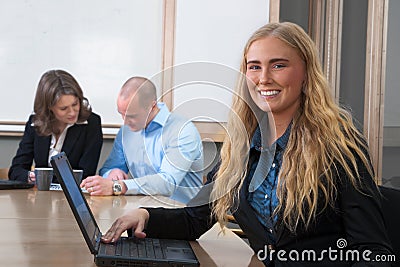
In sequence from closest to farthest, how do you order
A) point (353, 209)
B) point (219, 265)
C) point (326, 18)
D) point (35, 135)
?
point (219, 265)
point (353, 209)
point (35, 135)
point (326, 18)

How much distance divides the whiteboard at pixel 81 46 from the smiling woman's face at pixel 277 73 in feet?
9.05

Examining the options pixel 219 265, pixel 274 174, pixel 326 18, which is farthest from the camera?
pixel 326 18

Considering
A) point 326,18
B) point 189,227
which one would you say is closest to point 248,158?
point 189,227

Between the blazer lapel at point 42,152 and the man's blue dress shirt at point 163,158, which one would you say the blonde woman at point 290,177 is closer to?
the man's blue dress shirt at point 163,158

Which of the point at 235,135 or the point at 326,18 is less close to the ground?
the point at 326,18

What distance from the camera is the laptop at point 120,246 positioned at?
145 cm

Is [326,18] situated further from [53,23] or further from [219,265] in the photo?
[219,265]

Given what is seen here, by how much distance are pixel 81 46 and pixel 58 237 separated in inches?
112

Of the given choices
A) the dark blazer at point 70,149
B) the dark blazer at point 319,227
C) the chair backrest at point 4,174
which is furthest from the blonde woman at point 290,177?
the chair backrest at point 4,174

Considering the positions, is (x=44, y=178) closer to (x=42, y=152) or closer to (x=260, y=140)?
(x=42, y=152)

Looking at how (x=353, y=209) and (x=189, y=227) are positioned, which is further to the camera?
(x=189, y=227)

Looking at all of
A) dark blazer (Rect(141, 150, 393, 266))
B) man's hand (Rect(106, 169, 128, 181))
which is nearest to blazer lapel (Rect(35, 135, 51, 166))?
man's hand (Rect(106, 169, 128, 181))

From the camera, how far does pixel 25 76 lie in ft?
14.7

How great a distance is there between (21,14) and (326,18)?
1.98 metres
